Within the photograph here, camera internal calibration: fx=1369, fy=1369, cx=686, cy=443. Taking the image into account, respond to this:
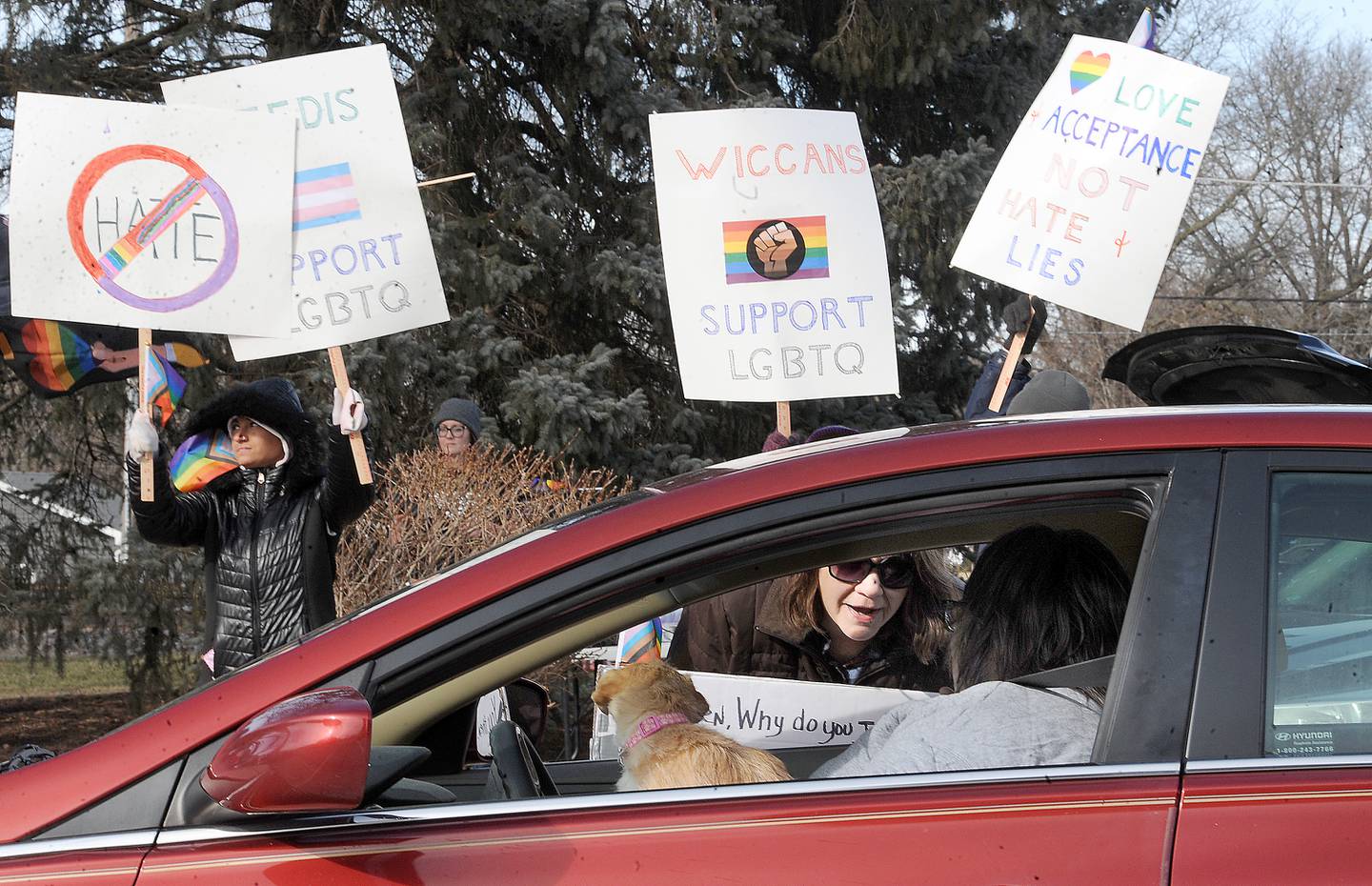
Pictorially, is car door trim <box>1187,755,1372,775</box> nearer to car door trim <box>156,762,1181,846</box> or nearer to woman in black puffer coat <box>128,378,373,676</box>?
car door trim <box>156,762,1181,846</box>

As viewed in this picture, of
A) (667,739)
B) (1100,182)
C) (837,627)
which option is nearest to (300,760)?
(667,739)

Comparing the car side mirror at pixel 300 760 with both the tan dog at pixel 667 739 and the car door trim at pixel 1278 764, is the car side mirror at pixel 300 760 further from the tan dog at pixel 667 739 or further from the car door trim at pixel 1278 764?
the car door trim at pixel 1278 764

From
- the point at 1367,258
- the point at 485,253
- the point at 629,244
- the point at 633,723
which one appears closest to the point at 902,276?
the point at 629,244

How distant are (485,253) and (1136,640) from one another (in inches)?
331

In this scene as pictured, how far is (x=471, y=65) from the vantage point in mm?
10586

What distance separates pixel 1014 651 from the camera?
2213 mm

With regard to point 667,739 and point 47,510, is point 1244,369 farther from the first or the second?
point 47,510

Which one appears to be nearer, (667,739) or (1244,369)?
(667,739)

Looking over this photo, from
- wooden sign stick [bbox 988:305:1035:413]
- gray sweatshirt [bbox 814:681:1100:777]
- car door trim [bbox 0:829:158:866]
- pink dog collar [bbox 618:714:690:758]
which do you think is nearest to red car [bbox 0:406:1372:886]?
car door trim [bbox 0:829:158:866]

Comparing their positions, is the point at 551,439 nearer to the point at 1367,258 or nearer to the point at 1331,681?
the point at 1331,681

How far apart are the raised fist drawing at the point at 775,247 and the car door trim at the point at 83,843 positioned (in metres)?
3.91

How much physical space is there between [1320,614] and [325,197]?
12.8ft

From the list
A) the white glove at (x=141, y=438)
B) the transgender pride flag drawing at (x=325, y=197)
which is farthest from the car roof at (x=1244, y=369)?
the white glove at (x=141, y=438)

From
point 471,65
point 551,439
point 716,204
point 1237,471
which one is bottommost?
point 551,439
